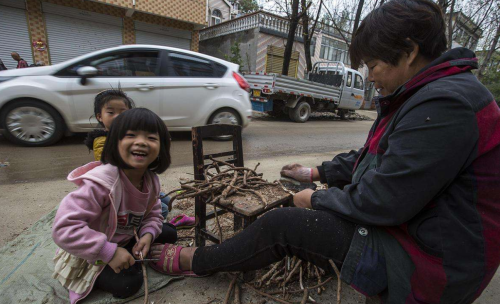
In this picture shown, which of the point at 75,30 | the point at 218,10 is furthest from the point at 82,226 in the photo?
the point at 218,10

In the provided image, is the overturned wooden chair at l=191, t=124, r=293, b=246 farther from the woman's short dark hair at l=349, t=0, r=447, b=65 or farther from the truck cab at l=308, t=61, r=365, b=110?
the truck cab at l=308, t=61, r=365, b=110

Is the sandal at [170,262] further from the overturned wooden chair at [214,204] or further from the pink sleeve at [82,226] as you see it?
the pink sleeve at [82,226]

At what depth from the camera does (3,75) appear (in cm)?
413

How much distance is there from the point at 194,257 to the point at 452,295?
47.8 inches

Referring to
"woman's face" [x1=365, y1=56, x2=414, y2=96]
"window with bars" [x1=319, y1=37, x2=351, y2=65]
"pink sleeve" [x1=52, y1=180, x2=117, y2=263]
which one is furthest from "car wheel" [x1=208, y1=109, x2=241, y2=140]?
"window with bars" [x1=319, y1=37, x2=351, y2=65]

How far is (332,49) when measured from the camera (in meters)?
20.0

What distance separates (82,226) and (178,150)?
11.8 feet

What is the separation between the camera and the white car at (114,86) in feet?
13.8

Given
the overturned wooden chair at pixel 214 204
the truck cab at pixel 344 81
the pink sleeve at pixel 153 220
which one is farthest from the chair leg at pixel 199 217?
the truck cab at pixel 344 81

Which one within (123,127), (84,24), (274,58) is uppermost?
(84,24)

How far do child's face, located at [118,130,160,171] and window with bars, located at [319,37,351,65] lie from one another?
1967cm

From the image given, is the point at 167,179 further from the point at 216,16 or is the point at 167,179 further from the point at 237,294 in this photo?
the point at 216,16

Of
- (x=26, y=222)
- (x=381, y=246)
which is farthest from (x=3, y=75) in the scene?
(x=381, y=246)

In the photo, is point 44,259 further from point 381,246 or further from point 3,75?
point 3,75
